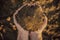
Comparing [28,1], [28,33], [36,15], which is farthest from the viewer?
[28,1]

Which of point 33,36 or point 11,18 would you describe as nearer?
point 33,36

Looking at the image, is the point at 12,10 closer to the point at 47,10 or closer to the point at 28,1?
the point at 28,1

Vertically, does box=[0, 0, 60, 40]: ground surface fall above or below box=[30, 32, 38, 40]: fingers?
above

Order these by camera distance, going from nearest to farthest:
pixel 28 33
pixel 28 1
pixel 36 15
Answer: pixel 28 33
pixel 36 15
pixel 28 1

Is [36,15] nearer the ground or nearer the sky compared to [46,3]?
nearer the ground

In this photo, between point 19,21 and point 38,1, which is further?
point 38,1

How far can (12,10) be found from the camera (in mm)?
1543

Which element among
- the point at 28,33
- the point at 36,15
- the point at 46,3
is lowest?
the point at 28,33

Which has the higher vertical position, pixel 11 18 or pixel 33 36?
pixel 11 18

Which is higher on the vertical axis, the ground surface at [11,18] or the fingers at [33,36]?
the ground surface at [11,18]

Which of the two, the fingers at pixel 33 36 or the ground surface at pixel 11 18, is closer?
the fingers at pixel 33 36

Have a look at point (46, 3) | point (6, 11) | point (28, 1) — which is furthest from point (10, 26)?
point (46, 3)

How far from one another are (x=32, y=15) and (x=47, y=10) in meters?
0.27

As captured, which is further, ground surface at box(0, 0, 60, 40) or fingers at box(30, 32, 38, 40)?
ground surface at box(0, 0, 60, 40)
